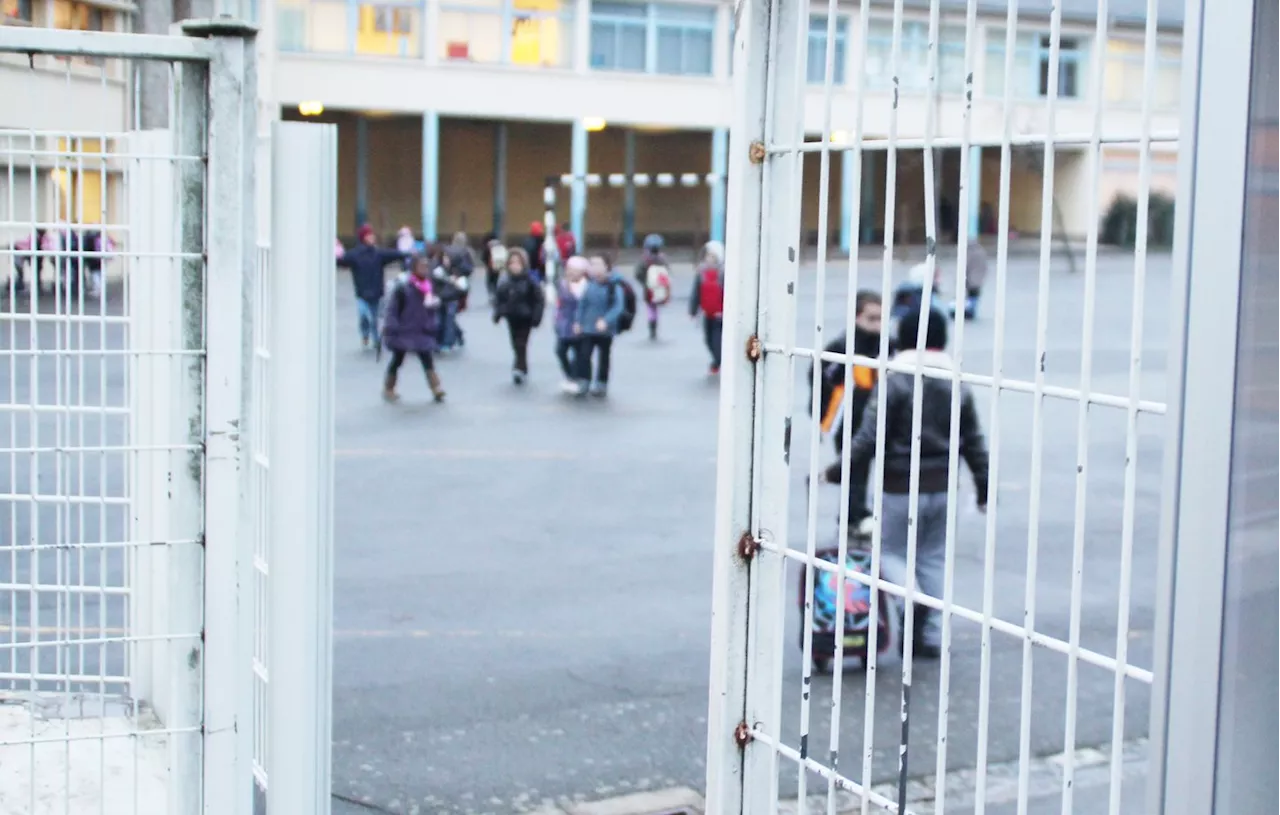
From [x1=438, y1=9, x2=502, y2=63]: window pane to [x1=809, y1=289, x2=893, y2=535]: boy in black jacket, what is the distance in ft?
118

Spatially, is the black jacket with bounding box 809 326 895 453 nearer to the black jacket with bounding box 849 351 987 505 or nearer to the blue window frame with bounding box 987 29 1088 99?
the black jacket with bounding box 849 351 987 505

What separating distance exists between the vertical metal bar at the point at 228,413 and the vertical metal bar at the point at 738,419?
37.6 inches

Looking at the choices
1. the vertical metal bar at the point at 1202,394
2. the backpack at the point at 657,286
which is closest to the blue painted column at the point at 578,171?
the backpack at the point at 657,286

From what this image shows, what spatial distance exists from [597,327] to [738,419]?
14.5 metres

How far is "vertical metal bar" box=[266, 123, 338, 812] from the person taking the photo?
10.4 ft

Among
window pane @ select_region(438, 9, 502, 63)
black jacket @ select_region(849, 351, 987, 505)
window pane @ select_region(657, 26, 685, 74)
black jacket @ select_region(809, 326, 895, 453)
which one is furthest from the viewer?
window pane @ select_region(657, 26, 685, 74)

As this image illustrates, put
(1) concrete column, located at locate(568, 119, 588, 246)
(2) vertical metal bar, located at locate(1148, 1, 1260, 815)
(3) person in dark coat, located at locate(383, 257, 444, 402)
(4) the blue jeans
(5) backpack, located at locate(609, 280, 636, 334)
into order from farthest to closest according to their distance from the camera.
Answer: (1) concrete column, located at locate(568, 119, 588, 246), (4) the blue jeans, (5) backpack, located at locate(609, 280, 636, 334), (3) person in dark coat, located at locate(383, 257, 444, 402), (2) vertical metal bar, located at locate(1148, 1, 1260, 815)

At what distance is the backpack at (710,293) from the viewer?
20.2m

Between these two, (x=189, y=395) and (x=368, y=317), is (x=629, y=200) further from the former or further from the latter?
(x=189, y=395)

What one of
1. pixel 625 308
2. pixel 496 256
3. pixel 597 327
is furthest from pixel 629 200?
pixel 597 327

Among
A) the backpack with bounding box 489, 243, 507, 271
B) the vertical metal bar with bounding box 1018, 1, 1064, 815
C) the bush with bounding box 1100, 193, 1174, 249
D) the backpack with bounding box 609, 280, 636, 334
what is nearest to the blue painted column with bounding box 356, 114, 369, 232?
the backpack with bounding box 489, 243, 507, 271

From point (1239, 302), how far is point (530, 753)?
4160 millimetres

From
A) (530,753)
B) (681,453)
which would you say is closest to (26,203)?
(530,753)

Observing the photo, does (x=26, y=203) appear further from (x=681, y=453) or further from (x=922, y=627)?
(x=681, y=453)
